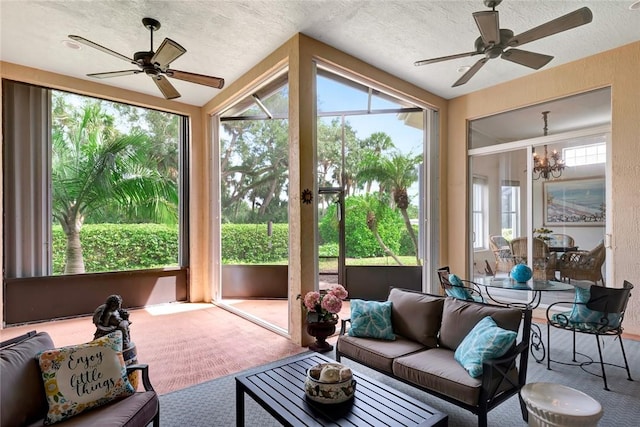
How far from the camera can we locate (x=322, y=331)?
11.3ft

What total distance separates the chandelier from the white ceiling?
117 centimetres

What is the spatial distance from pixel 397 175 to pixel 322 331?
3.36 metres

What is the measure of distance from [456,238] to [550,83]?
8.44ft

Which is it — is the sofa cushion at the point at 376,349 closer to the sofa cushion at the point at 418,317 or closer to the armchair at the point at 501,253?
the sofa cushion at the point at 418,317

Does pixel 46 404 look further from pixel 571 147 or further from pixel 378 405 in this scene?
pixel 571 147

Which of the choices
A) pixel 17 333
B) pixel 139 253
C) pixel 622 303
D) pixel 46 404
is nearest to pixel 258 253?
pixel 139 253

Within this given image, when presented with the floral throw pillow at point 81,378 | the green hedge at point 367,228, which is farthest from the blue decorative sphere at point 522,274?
the floral throw pillow at point 81,378

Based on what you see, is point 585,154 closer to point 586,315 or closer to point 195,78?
point 586,315

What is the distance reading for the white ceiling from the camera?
10.7ft

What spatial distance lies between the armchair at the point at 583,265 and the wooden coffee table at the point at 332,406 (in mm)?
4049

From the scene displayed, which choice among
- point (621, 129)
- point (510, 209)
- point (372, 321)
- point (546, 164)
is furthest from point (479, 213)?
point (372, 321)

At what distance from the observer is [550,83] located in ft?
15.3

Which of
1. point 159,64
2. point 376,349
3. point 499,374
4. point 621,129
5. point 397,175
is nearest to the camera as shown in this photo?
point 499,374

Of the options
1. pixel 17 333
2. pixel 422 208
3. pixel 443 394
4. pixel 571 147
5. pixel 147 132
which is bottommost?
pixel 17 333
